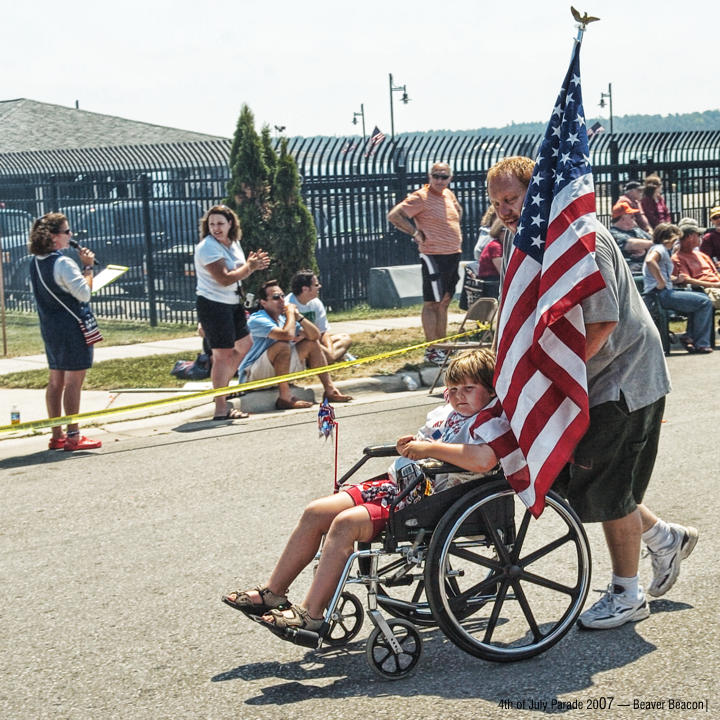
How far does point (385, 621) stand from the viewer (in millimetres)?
4574

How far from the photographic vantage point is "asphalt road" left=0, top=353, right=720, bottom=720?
441 cm

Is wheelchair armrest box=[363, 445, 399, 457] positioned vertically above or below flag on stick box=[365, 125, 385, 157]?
below

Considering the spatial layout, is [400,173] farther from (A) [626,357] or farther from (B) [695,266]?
(A) [626,357]

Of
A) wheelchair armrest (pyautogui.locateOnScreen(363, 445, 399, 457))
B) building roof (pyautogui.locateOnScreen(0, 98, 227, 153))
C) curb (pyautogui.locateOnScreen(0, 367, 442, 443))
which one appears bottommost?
curb (pyautogui.locateOnScreen(0, 367, 442, 443))

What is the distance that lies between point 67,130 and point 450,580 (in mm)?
31971

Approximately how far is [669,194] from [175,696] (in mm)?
19379

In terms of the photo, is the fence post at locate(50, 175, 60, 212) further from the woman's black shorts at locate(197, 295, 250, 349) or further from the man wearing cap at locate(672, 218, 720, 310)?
the man wearing cap at locate(672, 218, 720, 310)

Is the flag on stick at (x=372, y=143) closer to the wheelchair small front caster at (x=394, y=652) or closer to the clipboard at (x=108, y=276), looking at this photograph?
the clipboard at (x=108, y=276)

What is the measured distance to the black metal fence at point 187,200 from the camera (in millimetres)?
17688

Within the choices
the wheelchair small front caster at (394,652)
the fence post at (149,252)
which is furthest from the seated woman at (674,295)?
the wheelchair small front caster at (394,652)

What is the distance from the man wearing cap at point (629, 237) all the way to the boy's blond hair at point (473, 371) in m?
10.5

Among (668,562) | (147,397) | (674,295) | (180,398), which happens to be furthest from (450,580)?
(674,295)

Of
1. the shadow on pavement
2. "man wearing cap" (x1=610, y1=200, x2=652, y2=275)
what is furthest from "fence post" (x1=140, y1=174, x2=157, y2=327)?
the shadow on pavement

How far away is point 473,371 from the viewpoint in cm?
497
